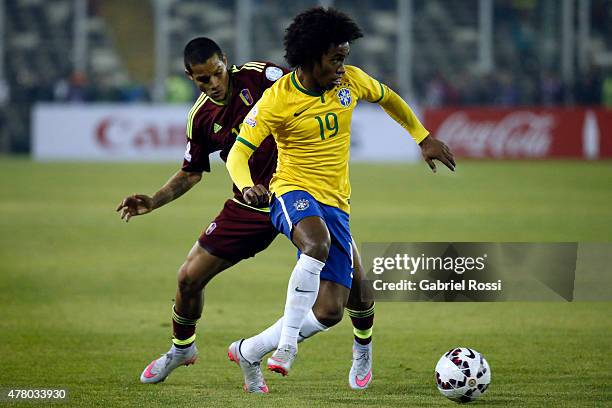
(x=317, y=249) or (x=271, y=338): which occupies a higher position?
(x=317, y=249)

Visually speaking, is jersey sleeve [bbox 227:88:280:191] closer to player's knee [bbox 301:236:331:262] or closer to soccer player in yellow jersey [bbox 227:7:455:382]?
soccer player in yellow jersey [bbox 227:7:455:382]

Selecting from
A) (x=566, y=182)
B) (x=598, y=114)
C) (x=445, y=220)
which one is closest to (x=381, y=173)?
(x=566, y=182)

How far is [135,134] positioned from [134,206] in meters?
24.6

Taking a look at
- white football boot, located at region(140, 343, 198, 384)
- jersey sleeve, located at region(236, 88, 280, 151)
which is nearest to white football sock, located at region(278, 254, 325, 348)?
jersey sleeve, located at region(236, 88, 280, 151)

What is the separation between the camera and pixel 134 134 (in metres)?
31.7

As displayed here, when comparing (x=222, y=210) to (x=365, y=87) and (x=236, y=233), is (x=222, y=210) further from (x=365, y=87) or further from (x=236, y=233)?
(x=365, y=87)

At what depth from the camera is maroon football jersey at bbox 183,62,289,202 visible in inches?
299

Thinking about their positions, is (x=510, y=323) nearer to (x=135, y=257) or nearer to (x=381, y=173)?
(x=135, y=257)

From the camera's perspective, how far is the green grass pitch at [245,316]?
7.33m

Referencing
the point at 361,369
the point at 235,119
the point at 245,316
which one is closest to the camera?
the point at 361,369

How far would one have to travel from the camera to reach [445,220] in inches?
700

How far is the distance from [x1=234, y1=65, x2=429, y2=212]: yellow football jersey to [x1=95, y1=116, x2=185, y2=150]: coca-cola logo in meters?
24.5

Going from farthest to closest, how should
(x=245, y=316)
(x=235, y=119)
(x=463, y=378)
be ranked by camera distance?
(x=245, y=316), (x=235, y=119), (x=463, y=378)

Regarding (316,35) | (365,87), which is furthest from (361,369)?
(316,35)
